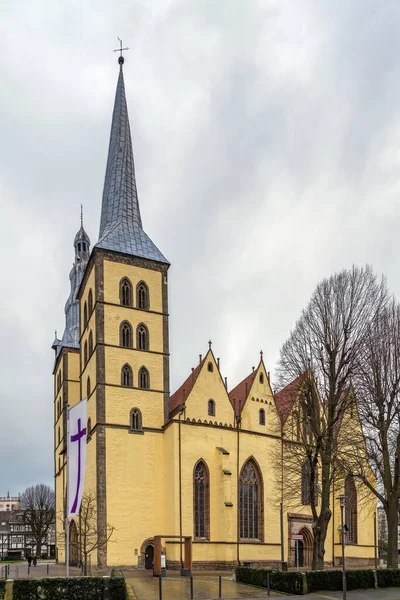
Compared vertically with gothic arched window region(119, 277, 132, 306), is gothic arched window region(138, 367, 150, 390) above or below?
below

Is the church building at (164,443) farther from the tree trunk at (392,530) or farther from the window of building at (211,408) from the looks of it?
the tree trunk at (392,530)

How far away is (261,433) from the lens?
156 ft

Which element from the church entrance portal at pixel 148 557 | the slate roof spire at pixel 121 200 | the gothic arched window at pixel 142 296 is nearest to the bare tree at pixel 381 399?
the church entrance portal at pixel 148 557

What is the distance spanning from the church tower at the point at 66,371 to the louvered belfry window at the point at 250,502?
1741 centimetres

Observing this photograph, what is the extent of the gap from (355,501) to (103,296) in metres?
23.9

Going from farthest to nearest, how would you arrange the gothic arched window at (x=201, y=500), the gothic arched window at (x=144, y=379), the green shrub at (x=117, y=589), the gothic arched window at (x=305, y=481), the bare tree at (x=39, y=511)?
the bare tree at (x=39, y=511) → the gothic arched window at (x=144, y=379) → the gothic arched window at (x=201, y=500) → the gothic arched window at (x=305, y=481) → the green shrub at (x=117, y=589)

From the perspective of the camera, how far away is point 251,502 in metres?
46.0

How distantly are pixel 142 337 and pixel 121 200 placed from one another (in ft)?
41.0

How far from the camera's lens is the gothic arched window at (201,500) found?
42844 millimetres

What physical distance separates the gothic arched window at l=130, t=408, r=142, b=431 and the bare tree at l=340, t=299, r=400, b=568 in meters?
15.4

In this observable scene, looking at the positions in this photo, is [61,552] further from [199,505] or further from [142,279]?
[142,279]

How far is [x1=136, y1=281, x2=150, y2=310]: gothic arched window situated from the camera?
154 ft

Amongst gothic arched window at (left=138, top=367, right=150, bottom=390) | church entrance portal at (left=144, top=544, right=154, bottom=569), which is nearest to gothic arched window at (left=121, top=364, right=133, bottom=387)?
gothic arched window at (left=138, top=367, right=150, bottom=390)

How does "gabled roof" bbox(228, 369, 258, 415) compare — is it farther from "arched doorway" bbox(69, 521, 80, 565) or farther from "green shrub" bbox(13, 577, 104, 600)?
"green shrub" bbox(13, 577, 104, 600)
